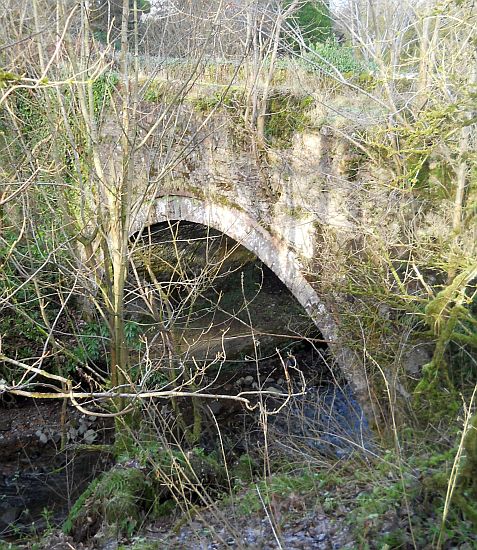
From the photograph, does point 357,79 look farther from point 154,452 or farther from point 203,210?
point 154,452

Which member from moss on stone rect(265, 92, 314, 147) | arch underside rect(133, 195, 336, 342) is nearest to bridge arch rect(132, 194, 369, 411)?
arch underside rect(133, 195, 336, 342)

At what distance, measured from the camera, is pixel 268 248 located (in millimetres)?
7426

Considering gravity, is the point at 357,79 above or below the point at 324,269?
above

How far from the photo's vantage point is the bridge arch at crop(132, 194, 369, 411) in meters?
6.40

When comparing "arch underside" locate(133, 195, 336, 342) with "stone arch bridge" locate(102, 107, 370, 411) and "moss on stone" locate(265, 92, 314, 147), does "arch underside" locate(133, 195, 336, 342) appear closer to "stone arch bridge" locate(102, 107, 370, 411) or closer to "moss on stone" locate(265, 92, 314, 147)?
"stone arch bridge" locate(102, 107, 370, 411)

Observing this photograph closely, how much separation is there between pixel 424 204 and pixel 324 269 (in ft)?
4.57

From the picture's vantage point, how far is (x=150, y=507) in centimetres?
515

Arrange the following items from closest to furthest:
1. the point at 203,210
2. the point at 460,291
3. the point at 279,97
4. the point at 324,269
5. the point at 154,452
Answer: the point at 460,291, the point at 154,452, the point at 324,269, the point at 279,97, the point at 203,210

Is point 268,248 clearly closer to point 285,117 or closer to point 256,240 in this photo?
point 256,240

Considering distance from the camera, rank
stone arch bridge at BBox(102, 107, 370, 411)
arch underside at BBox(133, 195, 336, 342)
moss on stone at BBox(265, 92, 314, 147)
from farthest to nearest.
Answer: arch underside at BBox(133, 195, 336, 342) < moss on stone at BBox(265, 92, 314, 147) < stone arch bridge at BBox(102, 107, 370, 411)

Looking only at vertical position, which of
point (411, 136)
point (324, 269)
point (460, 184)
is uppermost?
point (411, 136)

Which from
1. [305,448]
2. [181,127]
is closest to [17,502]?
[305,448]

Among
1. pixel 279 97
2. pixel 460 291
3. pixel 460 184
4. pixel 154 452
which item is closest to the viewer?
pixel 460 291

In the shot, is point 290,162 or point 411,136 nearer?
point 411,136
